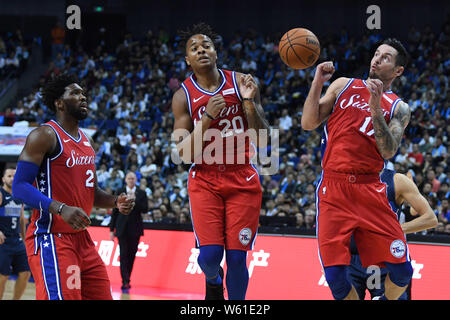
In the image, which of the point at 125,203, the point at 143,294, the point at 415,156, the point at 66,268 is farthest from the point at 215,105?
the point at 415,156

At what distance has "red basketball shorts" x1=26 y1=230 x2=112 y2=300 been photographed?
4141mm

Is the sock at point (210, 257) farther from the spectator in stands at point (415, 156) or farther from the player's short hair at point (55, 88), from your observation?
the spectator in stands at point (415, 156)

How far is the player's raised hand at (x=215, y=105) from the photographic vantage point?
4.73 metres

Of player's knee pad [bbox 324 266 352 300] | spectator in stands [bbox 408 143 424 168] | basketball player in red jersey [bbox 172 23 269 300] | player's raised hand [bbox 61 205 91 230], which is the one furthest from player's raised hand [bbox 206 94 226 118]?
spectator in stands [bbox 408 143 424 168]

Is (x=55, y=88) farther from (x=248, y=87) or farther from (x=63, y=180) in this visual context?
(x=248, y=87)

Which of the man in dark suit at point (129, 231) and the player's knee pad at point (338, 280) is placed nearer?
the player's knee pad at point (338, 280)

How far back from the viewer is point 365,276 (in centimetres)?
559

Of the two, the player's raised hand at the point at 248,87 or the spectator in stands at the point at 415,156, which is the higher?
the player's raised hand at the point at 248,87

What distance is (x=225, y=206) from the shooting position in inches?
196

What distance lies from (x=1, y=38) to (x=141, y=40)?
16.7 ft

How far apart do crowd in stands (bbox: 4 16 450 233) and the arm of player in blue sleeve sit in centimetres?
641

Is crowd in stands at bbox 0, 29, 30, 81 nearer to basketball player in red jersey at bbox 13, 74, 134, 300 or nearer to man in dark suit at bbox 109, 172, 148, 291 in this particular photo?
man in dark suit at bbox 109, 172, 148, 291

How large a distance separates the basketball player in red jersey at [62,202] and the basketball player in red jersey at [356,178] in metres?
1.51

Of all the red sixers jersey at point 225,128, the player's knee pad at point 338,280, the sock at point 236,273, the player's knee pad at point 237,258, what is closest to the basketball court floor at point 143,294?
the sock at point 236,273
